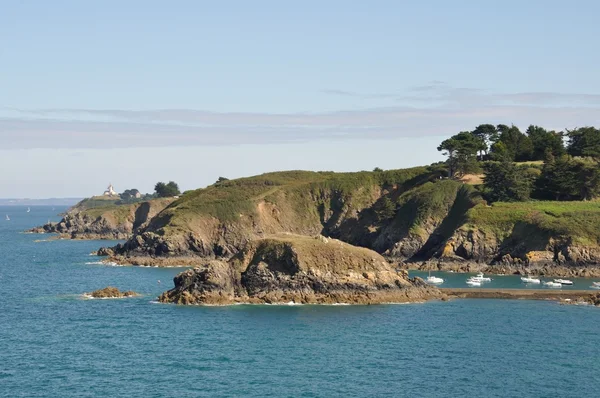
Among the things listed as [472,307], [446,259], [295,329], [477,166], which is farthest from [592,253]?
[295,329]

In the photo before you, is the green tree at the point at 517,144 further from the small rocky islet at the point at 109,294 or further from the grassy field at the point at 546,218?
the small rocky islet at the point at 109,294

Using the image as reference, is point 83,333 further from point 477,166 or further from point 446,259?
point 477,166

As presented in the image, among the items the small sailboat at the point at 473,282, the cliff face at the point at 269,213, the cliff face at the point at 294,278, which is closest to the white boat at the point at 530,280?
the small sailboat at the point at 473,282

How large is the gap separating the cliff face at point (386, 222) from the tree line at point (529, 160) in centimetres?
522

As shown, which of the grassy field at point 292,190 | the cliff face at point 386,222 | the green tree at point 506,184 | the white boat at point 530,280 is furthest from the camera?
the grassy field at point 292,190

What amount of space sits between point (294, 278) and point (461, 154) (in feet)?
272

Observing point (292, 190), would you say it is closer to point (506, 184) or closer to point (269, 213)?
point (269, 213)

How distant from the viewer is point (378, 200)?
6747 inches

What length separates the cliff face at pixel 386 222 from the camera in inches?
4990

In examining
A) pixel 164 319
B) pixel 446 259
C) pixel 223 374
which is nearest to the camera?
pixel 223 374

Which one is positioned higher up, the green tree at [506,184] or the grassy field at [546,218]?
the green tree at [506,184]

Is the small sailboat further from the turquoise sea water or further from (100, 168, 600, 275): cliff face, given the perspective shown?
the turquoise sea water

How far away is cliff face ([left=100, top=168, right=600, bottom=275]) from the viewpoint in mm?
126750

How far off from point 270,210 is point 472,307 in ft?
270
